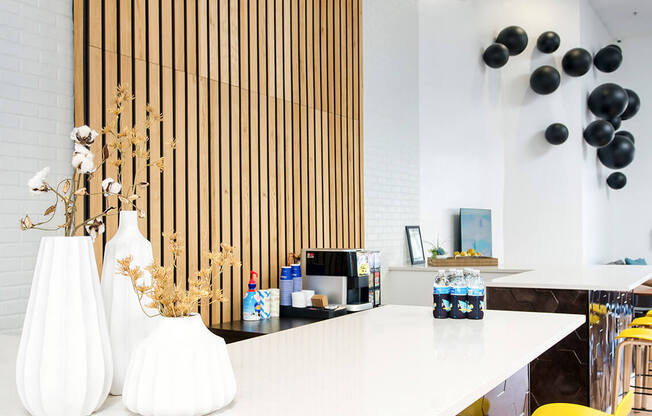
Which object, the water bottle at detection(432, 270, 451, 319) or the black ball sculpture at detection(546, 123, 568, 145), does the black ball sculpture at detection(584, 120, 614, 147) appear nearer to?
the black ball sculpture at detection(546, 123, 568, 145)

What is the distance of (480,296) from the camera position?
2521 millimetres

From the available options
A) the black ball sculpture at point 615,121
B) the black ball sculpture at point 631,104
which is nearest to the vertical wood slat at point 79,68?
the black ball sculpture at point 615,121

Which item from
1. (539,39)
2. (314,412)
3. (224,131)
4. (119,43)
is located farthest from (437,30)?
(314,412)

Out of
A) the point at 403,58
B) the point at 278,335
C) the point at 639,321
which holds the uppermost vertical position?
the point at 403,58

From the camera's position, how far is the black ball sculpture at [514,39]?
27.8ft

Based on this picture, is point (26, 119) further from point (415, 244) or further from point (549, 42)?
point (549, 42)

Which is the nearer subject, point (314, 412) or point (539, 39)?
point (314, 412)

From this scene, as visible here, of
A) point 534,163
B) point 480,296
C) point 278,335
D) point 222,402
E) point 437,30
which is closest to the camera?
point 222,402

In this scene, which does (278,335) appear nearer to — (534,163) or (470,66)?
(470,66)

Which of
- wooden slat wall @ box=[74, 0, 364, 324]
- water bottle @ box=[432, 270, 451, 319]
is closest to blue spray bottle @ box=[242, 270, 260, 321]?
wooden slat wall @ box=[74, 0, 364, 324]

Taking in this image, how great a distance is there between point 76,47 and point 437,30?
5.39 metres

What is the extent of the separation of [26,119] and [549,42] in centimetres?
756

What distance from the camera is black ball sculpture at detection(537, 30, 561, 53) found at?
8.54 m

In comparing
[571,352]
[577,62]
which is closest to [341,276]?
[571,352]
